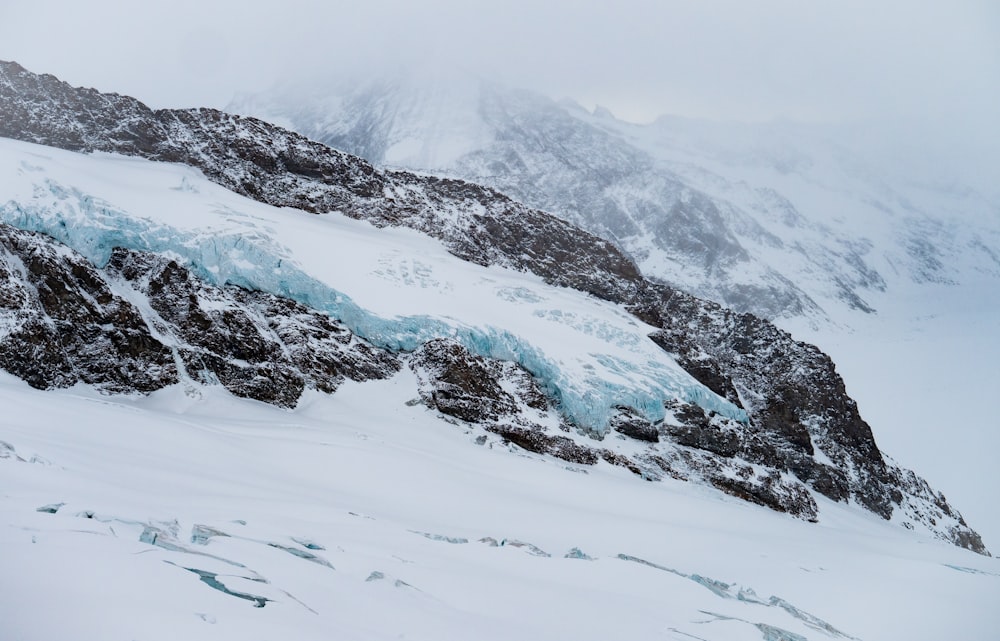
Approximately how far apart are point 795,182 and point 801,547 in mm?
189098

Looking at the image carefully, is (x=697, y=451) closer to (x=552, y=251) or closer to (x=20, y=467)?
(x=552, y=251)

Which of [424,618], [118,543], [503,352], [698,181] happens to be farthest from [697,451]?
[698,181]

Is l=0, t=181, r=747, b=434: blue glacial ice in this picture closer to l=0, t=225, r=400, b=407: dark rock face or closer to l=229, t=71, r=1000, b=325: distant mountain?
l=0, t=225, r=400, b=407: dark rock face

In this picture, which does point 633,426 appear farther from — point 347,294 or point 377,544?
point 377,544

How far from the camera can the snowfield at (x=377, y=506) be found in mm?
5406

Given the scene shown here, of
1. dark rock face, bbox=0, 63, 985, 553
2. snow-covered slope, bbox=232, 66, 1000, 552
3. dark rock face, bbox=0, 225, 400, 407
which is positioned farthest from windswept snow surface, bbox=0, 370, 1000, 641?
snow-covered slope, bbox=232, 66, 1000, 552

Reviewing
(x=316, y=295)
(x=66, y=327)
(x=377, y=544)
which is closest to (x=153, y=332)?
(x=66, y=327)

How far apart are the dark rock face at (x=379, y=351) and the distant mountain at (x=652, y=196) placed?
2382 inches

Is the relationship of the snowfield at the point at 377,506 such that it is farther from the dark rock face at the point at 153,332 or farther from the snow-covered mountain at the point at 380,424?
the dark rock face at the point at 153,332

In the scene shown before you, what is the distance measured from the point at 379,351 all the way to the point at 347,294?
3.54m

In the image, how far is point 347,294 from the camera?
2952 cm

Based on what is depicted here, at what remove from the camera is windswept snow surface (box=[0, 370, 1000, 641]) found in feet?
15.8

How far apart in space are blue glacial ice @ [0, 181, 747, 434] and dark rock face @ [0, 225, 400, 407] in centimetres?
74

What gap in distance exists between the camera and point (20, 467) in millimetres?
8477
